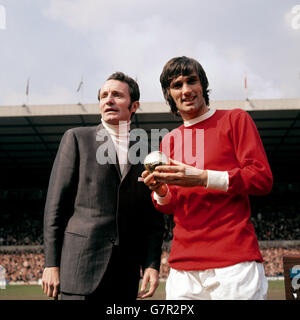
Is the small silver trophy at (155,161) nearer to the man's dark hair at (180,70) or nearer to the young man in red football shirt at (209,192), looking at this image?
the young man in red football shirt at (209,192)

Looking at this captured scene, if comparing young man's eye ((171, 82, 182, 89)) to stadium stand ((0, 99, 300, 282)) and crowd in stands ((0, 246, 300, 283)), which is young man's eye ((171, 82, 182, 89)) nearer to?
stadium stand ((0, 99, 300, 282))

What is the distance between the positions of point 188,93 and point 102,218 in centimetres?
92

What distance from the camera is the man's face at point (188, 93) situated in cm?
222

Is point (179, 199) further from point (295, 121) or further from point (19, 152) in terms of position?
point (19, 152)

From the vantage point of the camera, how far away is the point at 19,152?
2428 cm

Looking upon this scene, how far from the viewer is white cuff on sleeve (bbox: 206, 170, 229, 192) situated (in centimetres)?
193

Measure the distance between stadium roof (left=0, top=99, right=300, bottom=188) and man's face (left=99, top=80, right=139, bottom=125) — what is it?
16272mm

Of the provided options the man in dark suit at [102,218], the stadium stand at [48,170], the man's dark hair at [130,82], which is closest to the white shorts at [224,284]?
the man in dark suit at [102,218]

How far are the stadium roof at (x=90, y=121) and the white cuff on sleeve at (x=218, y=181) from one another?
1704 cm

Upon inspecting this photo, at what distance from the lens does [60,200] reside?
2422 millimetres

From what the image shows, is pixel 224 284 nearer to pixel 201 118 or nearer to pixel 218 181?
pixel 218 181

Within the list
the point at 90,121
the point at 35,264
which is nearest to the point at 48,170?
the point at 35,264

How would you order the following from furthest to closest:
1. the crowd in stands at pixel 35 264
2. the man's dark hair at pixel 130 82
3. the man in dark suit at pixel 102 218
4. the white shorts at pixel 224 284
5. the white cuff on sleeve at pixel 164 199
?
the crowd in stands at pixel 35 264 < the man's dark hair at pixel 130 82 < the man in dark suit at pixel 102 218 < the white cuff on sleeve at pixel 164 199 < the white shorts at pixel 224 284
